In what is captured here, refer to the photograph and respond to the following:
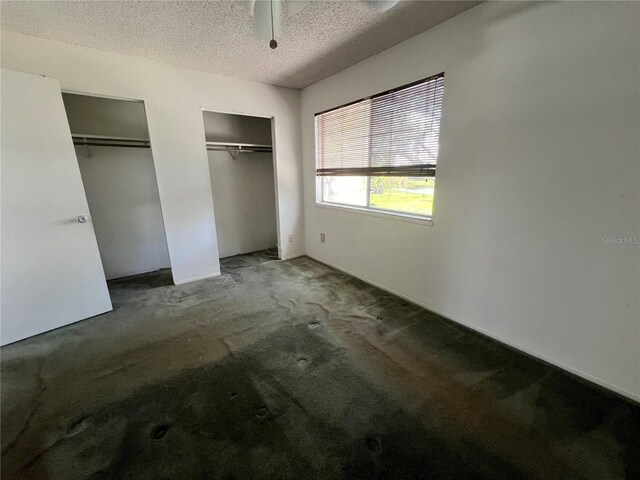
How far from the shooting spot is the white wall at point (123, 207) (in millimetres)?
3117

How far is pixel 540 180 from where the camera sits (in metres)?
1.70

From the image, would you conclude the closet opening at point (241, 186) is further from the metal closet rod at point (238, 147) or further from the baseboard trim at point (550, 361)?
the baseboard trim at point (550, 361)

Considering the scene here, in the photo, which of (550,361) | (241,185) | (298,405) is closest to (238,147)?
(241,185)

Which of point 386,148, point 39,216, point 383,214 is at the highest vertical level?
point 386,148

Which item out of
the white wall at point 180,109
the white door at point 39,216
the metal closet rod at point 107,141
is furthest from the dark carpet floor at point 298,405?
the metal closet rod at point 107,141

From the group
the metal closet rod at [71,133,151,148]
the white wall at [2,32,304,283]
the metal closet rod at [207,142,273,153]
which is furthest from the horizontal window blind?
the metal closet rod at [71,133,151,148]

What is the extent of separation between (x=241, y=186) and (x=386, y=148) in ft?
7.92

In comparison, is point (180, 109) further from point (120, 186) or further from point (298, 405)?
point (298, 405)

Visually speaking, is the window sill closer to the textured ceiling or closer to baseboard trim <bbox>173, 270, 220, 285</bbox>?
the textured ceiling

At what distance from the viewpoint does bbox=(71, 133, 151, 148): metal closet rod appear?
9.29ft

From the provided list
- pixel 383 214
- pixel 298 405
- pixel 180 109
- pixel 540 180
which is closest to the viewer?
pixel 298 405

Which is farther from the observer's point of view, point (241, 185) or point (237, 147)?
point (241, 185)

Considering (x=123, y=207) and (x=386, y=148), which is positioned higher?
(x=386, y=148)

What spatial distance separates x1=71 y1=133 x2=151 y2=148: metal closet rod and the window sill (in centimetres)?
237
